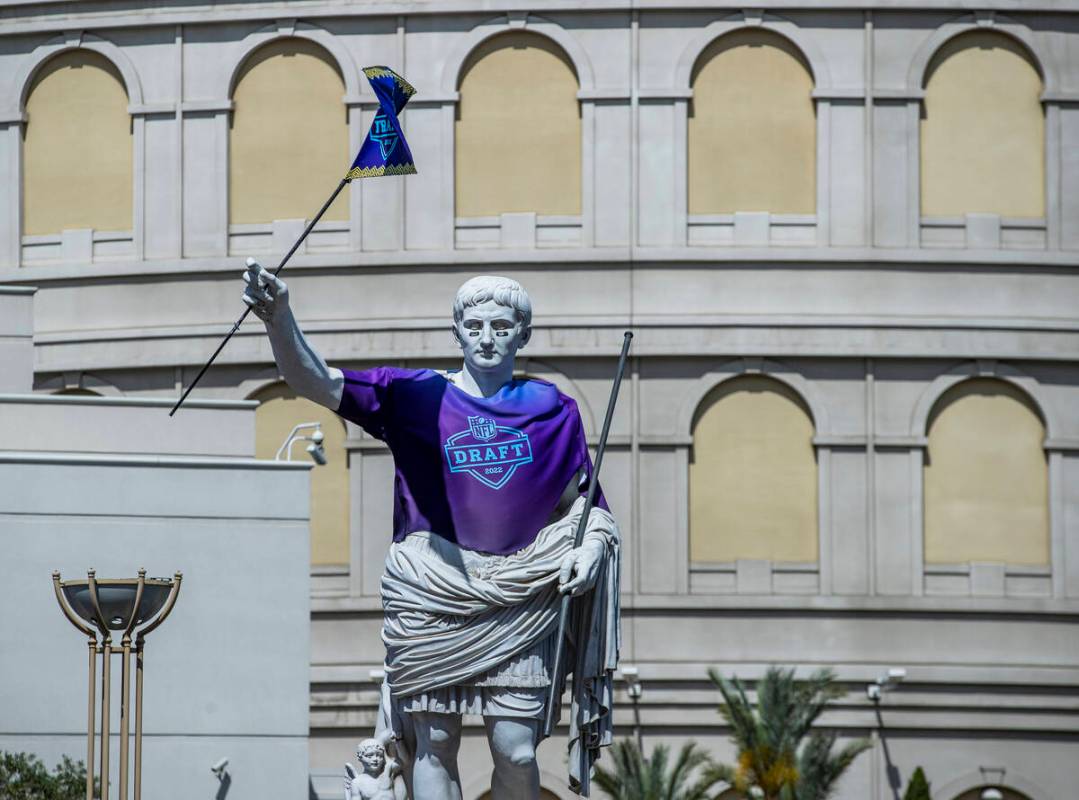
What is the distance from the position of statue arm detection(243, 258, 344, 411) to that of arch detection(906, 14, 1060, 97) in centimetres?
3393

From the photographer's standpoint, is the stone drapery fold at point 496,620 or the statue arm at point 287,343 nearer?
the statue arm at point 287,343

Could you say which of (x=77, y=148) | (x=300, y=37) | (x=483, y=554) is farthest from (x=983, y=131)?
(x=483, y=554)

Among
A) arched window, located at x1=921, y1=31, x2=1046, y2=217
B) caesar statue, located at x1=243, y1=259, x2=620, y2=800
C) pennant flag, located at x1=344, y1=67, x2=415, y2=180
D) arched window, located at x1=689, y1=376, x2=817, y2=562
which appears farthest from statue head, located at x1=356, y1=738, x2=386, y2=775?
arched window, located at x1=921, y1=31, x2=1046, y2=217

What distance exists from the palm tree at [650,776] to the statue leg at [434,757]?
2845 centimetres

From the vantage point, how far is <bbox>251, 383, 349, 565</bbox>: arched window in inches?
1729

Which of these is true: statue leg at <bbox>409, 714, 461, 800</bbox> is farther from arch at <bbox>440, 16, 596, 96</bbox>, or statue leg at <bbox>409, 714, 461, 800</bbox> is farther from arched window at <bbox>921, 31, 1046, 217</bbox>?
arched window at <bbox>921, 31, 1046, 217</bbox>

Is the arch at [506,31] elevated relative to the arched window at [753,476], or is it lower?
elevated

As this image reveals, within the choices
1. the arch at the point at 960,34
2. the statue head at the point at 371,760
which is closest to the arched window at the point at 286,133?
the arch at the point at 960,34

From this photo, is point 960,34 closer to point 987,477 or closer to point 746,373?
point 746,373

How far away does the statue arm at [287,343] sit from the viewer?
416 inches

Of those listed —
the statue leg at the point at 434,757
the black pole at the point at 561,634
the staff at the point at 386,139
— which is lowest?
the statue leg at the point at 434,757

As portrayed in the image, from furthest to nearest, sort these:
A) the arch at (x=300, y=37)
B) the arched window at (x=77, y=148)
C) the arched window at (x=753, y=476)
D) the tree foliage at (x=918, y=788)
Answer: the arched window at (x=77, y=148), the arch at (x=300, y=37), the arched window at (x=753, y=476), the tree foliage at (x=918, y=788)

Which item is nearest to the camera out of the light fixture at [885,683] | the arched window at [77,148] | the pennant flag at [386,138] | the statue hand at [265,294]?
the statue hand at [265,294]

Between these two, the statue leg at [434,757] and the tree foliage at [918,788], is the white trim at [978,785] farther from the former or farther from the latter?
the statue leg at [434,757]
